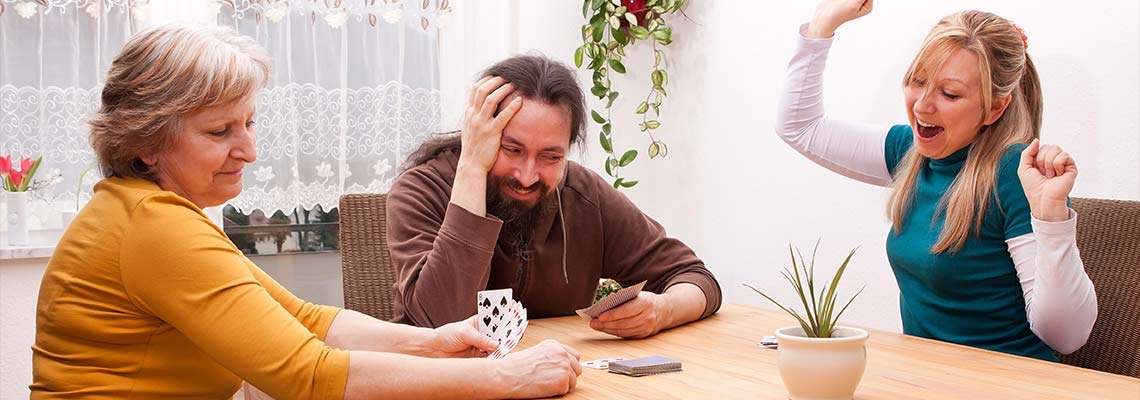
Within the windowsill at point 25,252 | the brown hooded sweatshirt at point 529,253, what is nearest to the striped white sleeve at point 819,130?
the brown hooded sweatshirt at point 529,253

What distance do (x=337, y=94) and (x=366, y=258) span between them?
54.3 inches

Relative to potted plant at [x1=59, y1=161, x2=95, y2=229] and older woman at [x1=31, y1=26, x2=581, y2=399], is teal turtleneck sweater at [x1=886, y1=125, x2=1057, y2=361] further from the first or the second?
potted plant at [x1=59, y1=161, x2=95, y2=229]

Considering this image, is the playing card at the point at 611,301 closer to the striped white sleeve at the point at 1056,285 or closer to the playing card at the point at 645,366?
the playing card at the point at 645,366

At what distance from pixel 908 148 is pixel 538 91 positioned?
87 centimetres

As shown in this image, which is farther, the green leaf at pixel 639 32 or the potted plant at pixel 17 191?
the green leaf at pixel 639 32

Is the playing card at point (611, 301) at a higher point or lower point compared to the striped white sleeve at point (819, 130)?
lower

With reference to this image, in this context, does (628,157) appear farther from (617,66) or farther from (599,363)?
(599,363)

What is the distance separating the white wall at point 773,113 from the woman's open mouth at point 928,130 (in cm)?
55

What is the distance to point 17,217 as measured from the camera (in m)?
3.38

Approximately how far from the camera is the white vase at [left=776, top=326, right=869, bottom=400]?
1.46 m

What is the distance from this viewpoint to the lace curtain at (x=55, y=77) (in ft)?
11.1

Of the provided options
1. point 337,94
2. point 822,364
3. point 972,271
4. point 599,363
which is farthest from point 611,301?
point 337,94

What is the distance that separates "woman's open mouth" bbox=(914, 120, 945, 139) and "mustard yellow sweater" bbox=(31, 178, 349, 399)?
4.30ft

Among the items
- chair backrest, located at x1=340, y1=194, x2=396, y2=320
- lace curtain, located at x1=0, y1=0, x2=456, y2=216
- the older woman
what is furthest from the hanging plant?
the older woman
